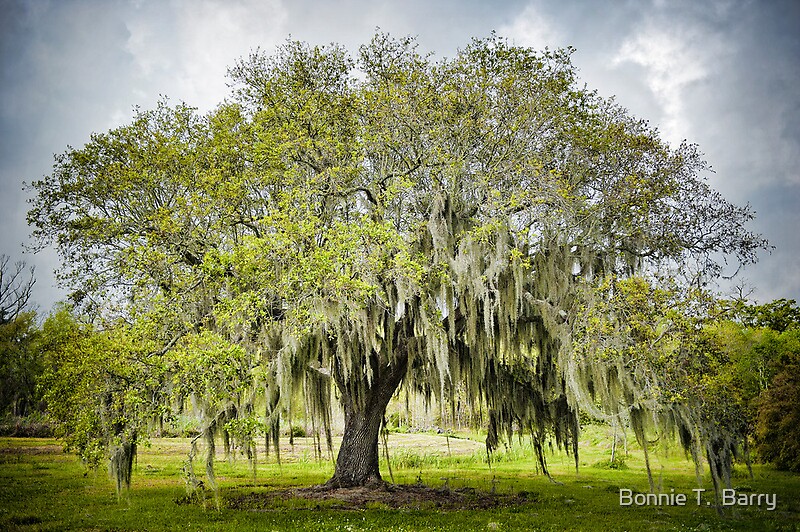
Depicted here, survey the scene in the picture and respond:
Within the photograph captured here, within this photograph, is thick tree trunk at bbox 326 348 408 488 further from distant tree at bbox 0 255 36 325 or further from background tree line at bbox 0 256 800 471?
distant tree at bbox 0 255 36 325

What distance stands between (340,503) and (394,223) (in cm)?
744

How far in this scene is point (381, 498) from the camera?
12.7m

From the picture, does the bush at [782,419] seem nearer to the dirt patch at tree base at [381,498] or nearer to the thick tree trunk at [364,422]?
the dirt patch at tree base at [381,498]

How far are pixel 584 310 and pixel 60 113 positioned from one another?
16757 mm

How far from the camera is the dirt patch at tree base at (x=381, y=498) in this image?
39.1ft

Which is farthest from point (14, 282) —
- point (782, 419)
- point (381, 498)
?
point (782, 419)

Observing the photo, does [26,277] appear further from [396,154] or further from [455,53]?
[455,53]

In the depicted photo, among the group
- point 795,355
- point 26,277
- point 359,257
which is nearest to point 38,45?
point 359,257

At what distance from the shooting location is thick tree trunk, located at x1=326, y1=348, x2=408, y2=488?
14.0 meters

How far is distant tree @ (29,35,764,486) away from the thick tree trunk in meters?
0.06

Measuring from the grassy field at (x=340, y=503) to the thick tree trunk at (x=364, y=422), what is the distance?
1738mm

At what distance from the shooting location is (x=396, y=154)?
1448 cm

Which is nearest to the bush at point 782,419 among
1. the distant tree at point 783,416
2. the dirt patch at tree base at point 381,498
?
the distant tree at point 783,416

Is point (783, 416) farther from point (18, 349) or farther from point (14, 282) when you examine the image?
point (18, 349)
